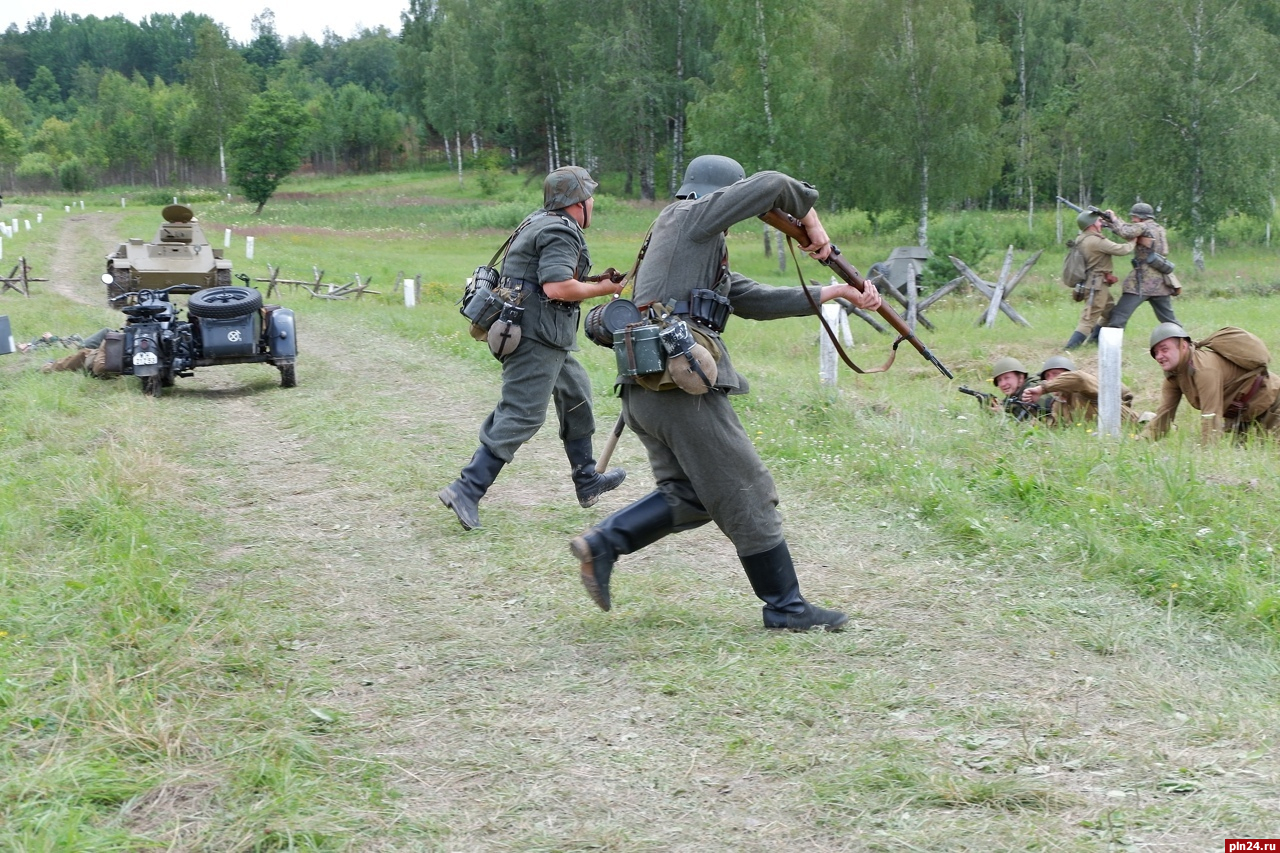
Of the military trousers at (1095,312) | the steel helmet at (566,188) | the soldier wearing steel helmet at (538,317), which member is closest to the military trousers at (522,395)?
the soldier wearing steel helmet at (538,317)

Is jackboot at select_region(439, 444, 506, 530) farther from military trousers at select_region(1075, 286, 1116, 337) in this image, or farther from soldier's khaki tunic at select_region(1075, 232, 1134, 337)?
military trousers at select_region(1075, 286, 1116, 337)

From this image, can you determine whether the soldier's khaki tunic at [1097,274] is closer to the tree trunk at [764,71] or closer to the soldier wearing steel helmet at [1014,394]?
the soldier wearing steel helmet at [1014,394]

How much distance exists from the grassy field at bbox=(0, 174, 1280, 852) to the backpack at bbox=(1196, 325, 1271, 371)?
581 mm

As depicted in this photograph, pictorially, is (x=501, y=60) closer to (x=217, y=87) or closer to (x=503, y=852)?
(x=217, y=87)

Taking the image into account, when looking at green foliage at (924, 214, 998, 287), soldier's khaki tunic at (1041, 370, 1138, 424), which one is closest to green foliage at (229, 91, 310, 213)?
green foliage at (924, 214, 998, 287)

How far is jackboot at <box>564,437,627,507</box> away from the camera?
6891mm

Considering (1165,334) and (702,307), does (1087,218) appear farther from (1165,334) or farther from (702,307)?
(702,307)

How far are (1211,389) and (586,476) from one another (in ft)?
15.0

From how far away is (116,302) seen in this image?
15398 mm

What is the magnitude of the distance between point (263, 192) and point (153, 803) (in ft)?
203

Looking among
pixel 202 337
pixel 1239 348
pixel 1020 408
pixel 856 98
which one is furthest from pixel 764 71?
pixel 1239 348

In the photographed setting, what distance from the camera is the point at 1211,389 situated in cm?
813

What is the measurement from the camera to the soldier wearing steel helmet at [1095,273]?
1414 cm

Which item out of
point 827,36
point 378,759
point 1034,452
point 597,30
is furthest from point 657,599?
point 597,30
